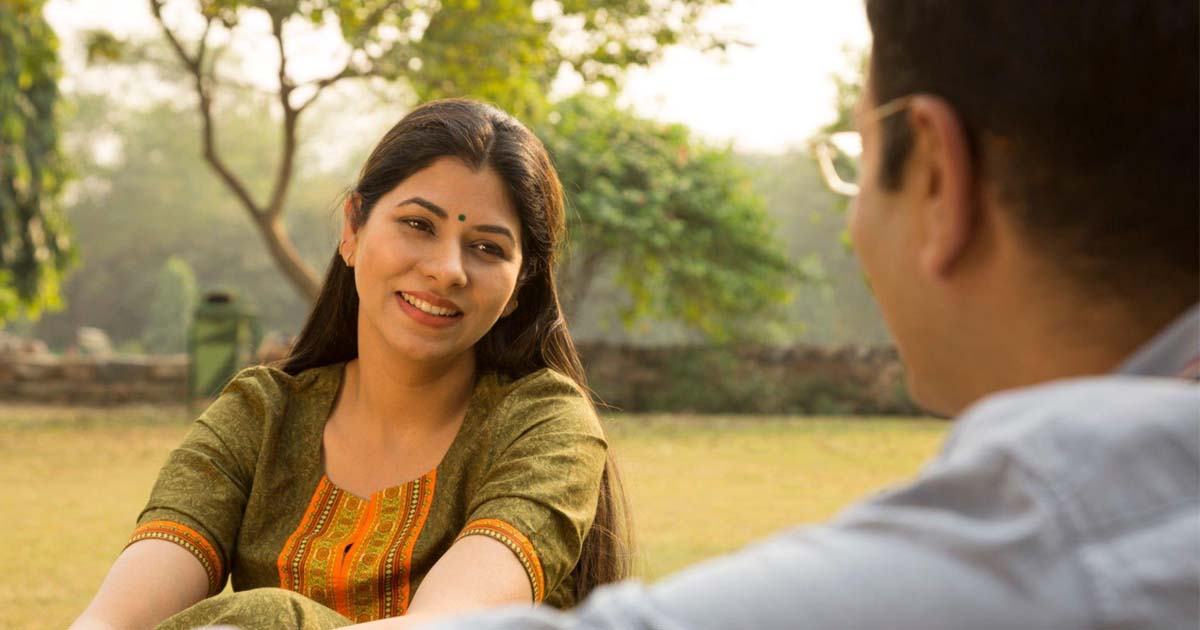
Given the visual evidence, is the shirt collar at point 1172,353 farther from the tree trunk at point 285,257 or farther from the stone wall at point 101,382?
the stone wall at point 101,382

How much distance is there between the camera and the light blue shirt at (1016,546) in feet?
2.30

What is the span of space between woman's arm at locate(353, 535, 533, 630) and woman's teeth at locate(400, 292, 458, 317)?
1.67ft

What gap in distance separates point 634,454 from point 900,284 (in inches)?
402

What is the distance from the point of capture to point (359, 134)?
49.2 metres

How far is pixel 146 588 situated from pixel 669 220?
15.3 metres

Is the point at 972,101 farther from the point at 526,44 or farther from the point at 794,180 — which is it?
the point at 794,180

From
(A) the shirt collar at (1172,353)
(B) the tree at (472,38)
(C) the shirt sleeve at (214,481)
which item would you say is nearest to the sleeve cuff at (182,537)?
(C) the shirt sleeve at (214,481)

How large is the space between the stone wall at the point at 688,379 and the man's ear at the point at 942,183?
49.8ft

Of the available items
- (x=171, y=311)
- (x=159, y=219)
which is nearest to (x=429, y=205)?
(x=171, y=311)

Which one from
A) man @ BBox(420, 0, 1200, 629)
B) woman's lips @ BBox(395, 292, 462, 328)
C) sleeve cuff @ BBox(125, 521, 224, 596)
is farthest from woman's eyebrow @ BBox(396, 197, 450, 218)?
man @ BBox(420, 0, 1200, 629)

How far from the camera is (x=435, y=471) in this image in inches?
105

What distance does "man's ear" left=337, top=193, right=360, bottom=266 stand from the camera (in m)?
2.82

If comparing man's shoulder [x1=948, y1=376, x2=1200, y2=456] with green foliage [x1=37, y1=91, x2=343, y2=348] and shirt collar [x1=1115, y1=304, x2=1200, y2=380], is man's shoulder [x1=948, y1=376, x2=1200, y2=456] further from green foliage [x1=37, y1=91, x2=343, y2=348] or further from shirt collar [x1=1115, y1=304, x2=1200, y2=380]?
green foliage [x1=37, y1=91, x2=343, y2=348]

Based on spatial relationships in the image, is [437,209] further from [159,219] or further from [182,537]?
[159,219]
